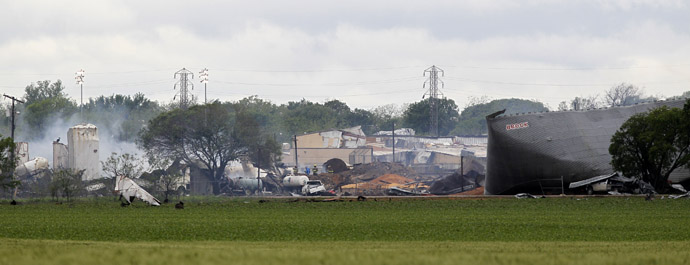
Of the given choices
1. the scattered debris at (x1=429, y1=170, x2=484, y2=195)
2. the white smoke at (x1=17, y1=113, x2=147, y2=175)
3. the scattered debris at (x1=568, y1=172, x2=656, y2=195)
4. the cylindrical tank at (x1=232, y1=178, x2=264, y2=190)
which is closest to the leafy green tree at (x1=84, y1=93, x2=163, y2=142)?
the white smoke at (x1=17, y1=113, x2=147, y2=175)

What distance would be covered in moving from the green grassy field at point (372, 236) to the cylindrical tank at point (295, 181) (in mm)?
49120

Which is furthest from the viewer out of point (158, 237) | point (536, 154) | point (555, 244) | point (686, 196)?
point (536, 154)

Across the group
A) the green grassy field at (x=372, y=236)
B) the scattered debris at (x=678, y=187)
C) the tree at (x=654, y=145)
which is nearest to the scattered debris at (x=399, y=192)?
the tree at (x=654, y=145)

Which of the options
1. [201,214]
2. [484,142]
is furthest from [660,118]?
[484,142]

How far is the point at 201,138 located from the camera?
113 metres

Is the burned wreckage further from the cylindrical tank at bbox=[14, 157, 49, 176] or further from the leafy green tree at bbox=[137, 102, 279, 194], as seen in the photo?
the cylindrical tank at bbox=[14, 157, 49, 176]

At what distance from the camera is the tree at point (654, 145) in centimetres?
6188

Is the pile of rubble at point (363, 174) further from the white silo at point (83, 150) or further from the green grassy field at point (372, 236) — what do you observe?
the green grassy field at point (372, 236)

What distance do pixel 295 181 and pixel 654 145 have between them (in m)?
46.9

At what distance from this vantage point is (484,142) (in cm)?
16425

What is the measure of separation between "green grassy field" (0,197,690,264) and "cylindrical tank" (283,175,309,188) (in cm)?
4912

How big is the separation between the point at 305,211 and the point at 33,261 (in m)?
34.9

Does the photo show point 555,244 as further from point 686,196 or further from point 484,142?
point 484,142

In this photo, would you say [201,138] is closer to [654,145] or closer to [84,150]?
Answer: [84,150]
